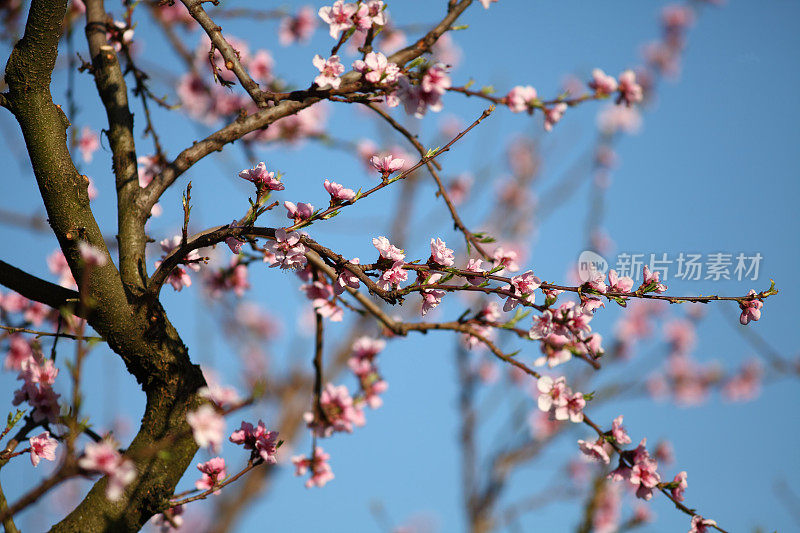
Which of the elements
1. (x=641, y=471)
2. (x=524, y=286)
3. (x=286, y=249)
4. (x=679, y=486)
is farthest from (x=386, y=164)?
(x=679, y=486)

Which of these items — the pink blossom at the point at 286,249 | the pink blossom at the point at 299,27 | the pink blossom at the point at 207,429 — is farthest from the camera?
the pink blossom at the point at 299,27

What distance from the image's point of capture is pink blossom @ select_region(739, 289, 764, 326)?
2043mm

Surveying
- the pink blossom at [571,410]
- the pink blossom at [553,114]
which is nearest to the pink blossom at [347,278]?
the pink blossom at [571,410]

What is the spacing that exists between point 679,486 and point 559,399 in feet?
1.72

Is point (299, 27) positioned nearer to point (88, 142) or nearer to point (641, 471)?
Answer: point (88, 142)

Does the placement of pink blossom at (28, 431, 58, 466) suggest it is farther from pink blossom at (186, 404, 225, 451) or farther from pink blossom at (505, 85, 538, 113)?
pink blossom at (505, 85, 538, 113)

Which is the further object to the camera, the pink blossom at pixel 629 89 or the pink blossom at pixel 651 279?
the pink blossom at pixel 629 89

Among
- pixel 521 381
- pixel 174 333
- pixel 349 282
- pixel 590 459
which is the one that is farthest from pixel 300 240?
Result: pixel 521 381

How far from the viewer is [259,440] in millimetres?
2145

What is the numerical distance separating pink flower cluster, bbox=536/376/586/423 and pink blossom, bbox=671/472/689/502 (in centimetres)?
41

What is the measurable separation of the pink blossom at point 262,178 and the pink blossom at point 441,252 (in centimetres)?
49

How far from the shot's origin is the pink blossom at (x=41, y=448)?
2111 mm

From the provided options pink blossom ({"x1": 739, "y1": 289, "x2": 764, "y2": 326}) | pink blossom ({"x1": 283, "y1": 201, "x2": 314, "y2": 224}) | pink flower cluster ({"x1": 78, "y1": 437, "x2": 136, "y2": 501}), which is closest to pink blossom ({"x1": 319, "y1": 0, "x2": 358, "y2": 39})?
pink blossom ({"x1": 283, "y1": 201, "x2": 314, "y2": 224})

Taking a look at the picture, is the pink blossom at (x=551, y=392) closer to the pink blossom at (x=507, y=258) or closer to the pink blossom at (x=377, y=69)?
the pink blossom at (x=507, y=258)
